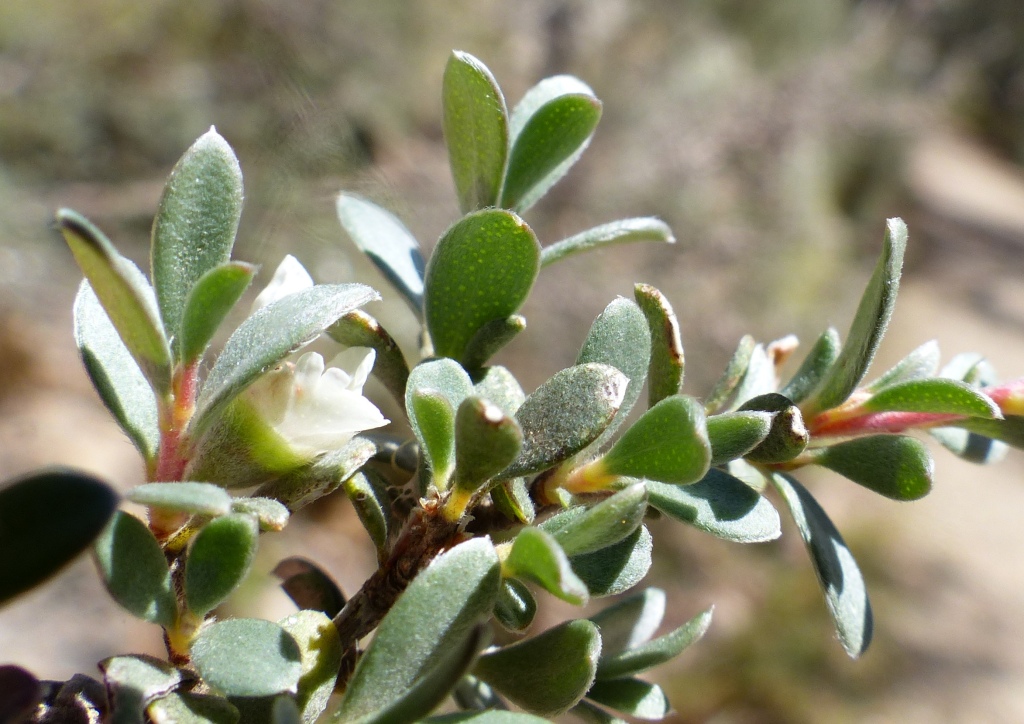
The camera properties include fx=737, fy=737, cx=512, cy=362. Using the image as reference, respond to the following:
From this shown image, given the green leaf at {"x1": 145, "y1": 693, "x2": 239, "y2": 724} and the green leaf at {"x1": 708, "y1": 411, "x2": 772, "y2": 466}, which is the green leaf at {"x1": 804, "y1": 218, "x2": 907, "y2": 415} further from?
the green leaf at {"x1": 145, "y1": 693, "x2": 239, "y2": 724}

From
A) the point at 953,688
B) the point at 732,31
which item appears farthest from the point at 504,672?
the point at 732,31

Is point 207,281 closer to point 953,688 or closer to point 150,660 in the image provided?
point 150,660

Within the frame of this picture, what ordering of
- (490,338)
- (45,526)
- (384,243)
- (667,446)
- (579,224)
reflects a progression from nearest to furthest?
(45,526), (667,446), (490,338), (384,243), (579,224)

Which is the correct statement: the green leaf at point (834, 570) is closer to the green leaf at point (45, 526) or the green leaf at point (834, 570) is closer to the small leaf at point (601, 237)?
the small leaf at point (601, 237)

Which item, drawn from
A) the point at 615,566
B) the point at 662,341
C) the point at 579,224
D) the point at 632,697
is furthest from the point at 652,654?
the point at 579,224

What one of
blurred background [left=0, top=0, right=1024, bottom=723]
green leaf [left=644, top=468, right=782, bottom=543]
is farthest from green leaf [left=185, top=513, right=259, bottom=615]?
blurred background [left=0, top=0, right=1024, bottom=723]

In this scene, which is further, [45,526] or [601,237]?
[601,237]

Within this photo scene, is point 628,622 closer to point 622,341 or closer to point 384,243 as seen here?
point 622,341
